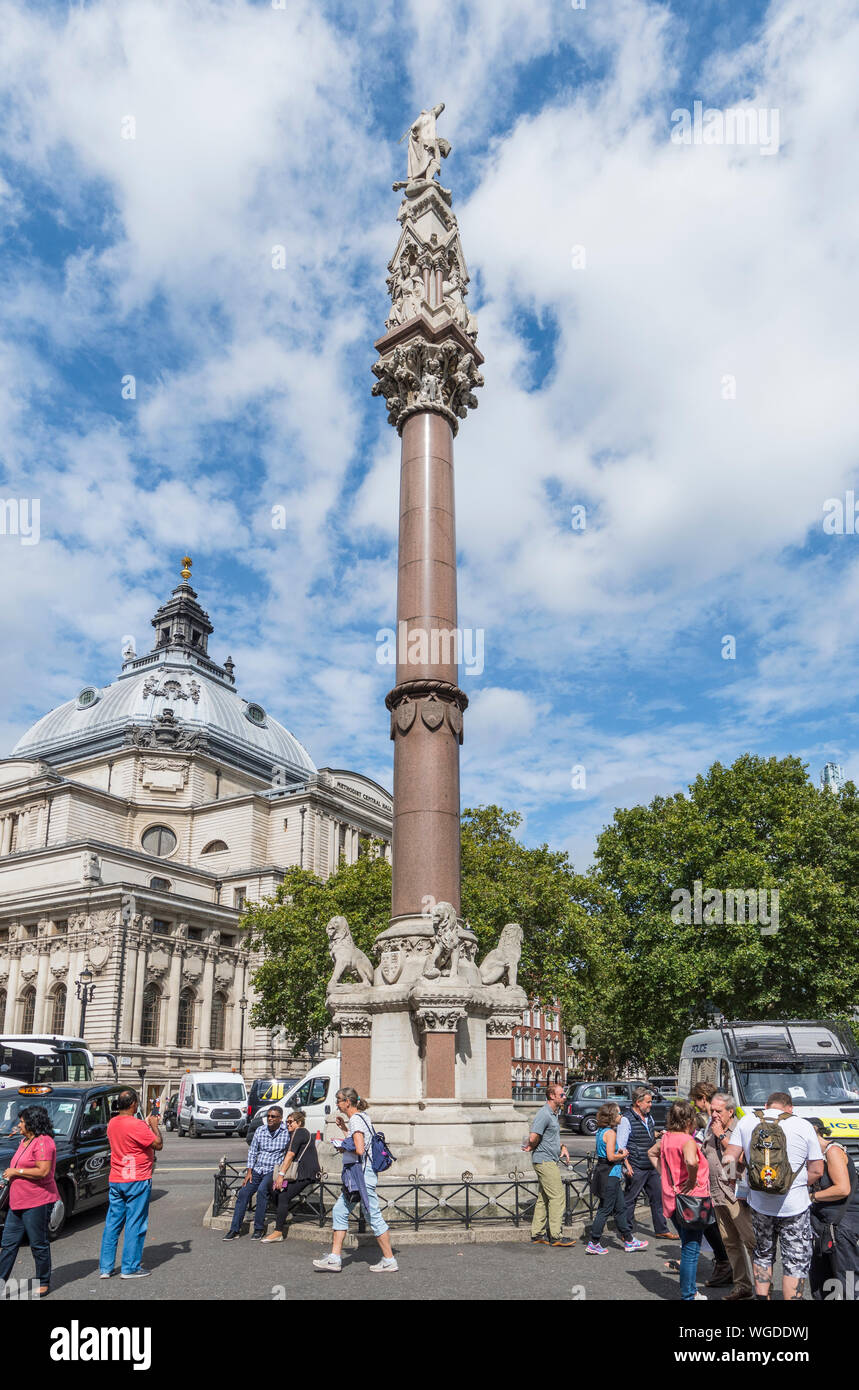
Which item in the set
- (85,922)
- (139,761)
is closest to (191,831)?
(139,761)

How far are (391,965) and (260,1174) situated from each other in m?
3.64

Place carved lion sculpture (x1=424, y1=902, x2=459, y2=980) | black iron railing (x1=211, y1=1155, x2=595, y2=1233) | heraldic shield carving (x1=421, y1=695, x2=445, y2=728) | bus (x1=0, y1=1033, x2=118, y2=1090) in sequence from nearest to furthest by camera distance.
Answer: black iron railing (x1=211, y1=1155, x2=595, y2=1233) < carved lion sculpture (x1=424, y1=902, x2=459, y2=980) < heraldic shield carving (x1=421, y1=695, x2=445, y2=728) < bus (x1=0, y1=1033, x2=118, y2=1090)

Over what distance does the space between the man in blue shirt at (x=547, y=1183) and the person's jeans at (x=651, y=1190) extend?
1.41m

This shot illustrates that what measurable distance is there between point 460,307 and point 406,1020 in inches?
524

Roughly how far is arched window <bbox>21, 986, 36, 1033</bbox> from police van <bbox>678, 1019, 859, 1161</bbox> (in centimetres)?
5508

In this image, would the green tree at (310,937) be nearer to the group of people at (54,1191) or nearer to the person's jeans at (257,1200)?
the person's jeans at (257,1200)

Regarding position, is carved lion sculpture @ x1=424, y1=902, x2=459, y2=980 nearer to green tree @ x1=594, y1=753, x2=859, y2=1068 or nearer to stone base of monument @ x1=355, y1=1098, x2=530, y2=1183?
stone base of monument @ x1=355, y1=1098, x2=530, y2=1183

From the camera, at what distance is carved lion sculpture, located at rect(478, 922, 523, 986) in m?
16.2

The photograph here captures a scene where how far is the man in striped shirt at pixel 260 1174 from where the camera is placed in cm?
1259

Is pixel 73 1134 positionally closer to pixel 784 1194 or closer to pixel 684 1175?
pixel 684 1175

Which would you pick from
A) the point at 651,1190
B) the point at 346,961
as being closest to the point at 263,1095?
the point at 346,961

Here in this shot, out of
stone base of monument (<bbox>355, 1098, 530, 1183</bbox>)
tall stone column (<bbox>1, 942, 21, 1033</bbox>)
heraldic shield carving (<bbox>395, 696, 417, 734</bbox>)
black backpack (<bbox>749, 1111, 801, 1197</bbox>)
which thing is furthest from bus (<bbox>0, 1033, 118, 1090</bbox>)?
tall stone column (<bbox>1, 942, 21, 1033</bbox>)

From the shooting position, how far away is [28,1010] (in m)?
66.2
